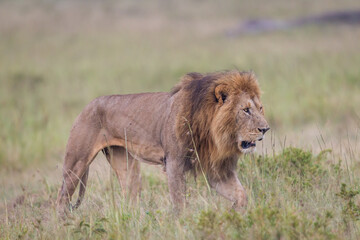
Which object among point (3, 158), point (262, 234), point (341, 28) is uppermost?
point (341, 28)

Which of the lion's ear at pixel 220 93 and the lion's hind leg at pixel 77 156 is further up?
the lion's ear at pixel 220 93

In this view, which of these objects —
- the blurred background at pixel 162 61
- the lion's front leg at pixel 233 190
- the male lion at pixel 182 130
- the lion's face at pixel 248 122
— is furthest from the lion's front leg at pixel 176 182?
the blurred background at pixel 162 61

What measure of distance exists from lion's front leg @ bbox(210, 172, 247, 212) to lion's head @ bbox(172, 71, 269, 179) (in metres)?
0.09

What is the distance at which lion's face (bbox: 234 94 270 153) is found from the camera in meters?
4.81

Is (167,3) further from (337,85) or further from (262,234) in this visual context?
(262,234)

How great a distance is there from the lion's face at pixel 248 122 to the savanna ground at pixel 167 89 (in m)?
0.33

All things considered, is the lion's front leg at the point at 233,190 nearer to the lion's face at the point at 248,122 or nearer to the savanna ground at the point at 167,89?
the savanna ground at the point at 167,89

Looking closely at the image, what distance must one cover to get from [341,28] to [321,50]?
12.8 ft

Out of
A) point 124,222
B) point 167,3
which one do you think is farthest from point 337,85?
point 167,3

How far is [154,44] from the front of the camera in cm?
2073

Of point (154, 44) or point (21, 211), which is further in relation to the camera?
point (154, 44)

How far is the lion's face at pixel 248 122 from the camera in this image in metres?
4.81

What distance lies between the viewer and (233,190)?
5.16 meters

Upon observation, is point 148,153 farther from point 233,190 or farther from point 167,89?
point 167,89
